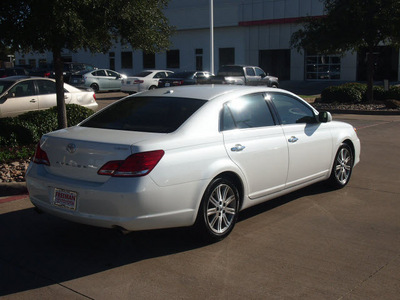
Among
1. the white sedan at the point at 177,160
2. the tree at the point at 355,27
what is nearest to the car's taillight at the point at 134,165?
the white sedan at the point at 177,160

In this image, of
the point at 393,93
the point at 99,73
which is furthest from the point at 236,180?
the point at 99,73

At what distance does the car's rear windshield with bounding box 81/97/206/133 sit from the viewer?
5.24 meters

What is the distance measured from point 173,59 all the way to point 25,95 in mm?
33060

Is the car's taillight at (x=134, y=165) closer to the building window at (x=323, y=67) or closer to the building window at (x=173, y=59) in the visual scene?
the building window at (x=323, y=67)

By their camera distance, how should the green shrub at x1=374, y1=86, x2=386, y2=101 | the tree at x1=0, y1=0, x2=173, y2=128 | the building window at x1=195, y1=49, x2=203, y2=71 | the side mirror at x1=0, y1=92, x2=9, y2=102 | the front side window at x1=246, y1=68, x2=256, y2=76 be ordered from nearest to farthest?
1. the tree at x1=0, y1=0, x2=173, y2=128
2. the side mirror at x1=0, y1=92, x2=9, y2=102
3. the green shrub at x1=374, y1=86, x2=386, y2=101
4. the front side window at x1=246, y1=68, x2=256, y2=76
5. the building window at x1=195, y1=49, x2=203, y2=71

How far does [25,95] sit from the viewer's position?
12867 millimetres

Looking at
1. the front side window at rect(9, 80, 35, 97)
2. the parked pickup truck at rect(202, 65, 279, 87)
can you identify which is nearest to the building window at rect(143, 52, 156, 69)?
the parked pickup truck at rect(202, 65, 279, 87)

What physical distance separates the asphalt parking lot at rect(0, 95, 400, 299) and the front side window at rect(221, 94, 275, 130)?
117cm

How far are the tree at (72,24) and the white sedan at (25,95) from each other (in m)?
3.05

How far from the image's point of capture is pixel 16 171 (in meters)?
8.22

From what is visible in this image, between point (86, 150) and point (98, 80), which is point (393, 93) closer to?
point (98, 80)

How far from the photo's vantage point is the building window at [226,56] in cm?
4222

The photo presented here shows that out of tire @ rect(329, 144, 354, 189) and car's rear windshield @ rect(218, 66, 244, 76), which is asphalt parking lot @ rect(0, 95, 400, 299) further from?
car's rear windshield @ rect(218, 66, 244, 76)

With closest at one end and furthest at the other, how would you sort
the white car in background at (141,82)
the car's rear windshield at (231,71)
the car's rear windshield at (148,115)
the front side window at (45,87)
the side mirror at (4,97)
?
the car's rear windshield at (148,115), the side mirror at (4,97), the front side window at (45,87), the car's rear windshield at (231,71), the white car in background at (141,82)
